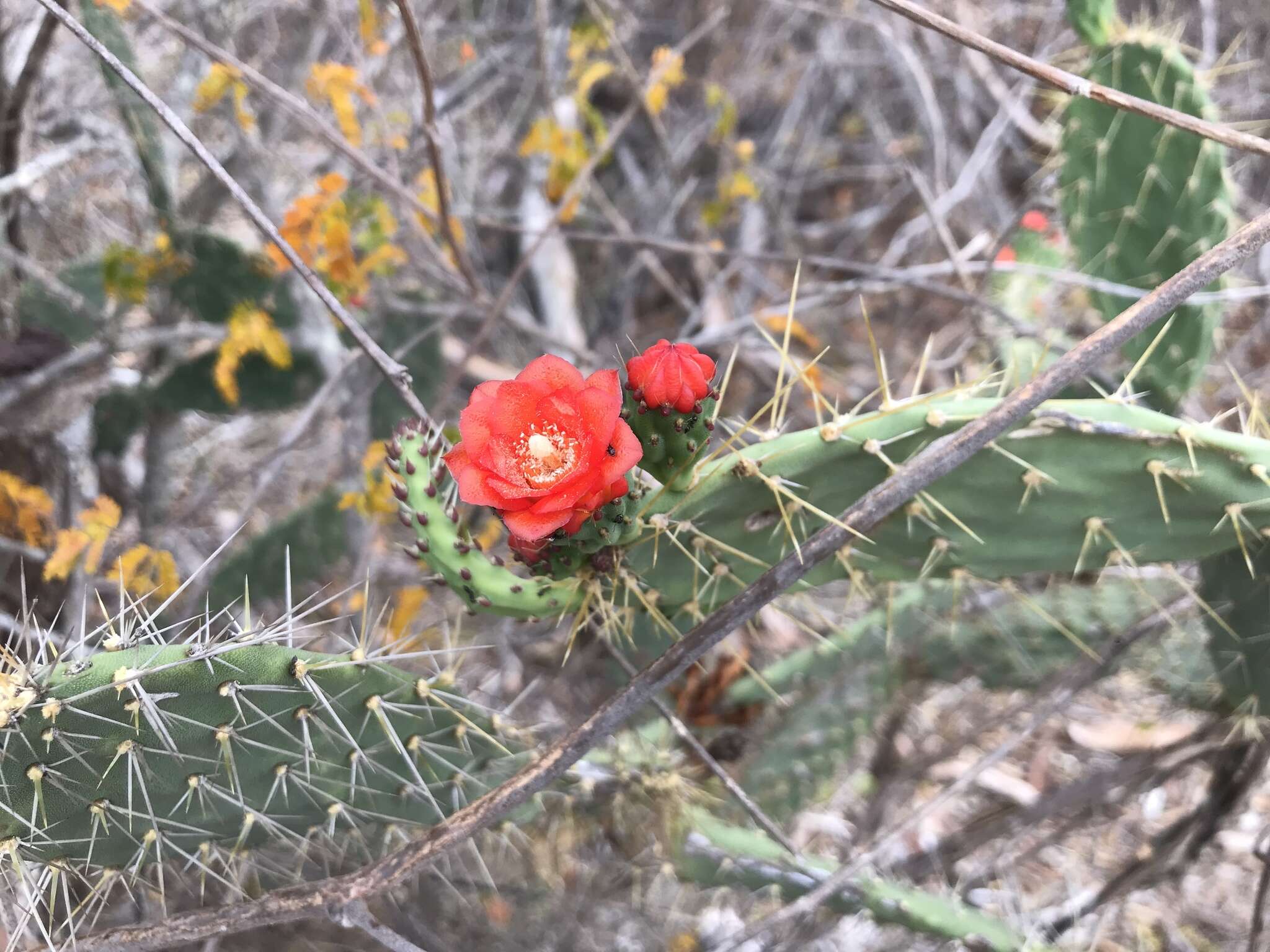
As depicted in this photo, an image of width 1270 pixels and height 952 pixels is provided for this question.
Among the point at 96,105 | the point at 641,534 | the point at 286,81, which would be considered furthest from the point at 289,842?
the point at 286,81

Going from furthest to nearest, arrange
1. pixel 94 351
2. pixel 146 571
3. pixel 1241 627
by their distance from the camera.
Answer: pixel 94 351 → pixel 146 571 → pixel 1241 627

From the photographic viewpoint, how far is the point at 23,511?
1.73 meters

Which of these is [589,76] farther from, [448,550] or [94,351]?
[448,550]

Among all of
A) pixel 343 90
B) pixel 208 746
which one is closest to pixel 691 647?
pixel 208 746

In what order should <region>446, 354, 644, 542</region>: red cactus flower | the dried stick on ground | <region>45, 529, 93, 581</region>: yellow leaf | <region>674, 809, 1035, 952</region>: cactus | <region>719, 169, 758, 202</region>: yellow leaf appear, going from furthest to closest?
1. <region>719, 169, 758, 202</region>: yellow leaf
2. <region>45, 529, 93, 581</region>: yellow leaf
3. <region>674, 809, 1035, 952</region>: cactus
4. the dried stick on ground
5. <region>446, 354, 644, 542</region>: red cactus flower

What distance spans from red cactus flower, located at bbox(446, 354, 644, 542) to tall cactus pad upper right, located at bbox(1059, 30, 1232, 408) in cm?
114

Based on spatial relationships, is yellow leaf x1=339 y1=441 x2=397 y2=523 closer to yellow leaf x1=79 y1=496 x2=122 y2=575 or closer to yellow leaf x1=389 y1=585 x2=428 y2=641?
yellow leaf x1=389 y1=585 x2=428 y2=641

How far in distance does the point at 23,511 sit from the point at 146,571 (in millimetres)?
272

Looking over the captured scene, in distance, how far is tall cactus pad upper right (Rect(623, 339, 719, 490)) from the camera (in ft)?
2.86

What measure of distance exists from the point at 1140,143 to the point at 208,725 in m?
1.74

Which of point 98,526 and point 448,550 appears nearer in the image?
point 448,550

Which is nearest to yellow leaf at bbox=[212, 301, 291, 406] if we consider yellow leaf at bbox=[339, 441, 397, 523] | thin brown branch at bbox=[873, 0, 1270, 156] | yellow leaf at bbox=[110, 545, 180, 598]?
yellow leaf at bbox=[339, 441, 397, 523]

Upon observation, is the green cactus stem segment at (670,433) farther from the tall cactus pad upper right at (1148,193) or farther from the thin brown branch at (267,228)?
the tall cactus pad upper right at (1148,193)

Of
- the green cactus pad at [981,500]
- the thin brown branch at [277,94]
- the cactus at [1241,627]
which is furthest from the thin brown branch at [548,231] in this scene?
the cactus at [1241,627]
